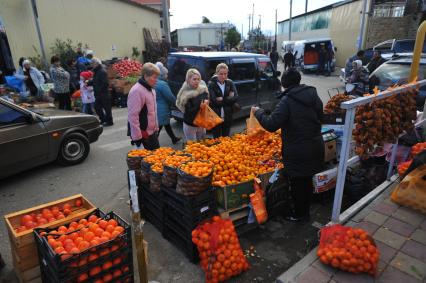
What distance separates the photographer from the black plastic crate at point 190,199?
10.5 feet

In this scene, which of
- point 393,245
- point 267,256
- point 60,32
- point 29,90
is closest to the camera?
point 393,245

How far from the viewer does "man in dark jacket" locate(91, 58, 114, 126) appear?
8.70m

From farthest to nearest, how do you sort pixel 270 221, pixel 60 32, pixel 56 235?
pixel 60 32
pixel 270 221
pixel 56 235

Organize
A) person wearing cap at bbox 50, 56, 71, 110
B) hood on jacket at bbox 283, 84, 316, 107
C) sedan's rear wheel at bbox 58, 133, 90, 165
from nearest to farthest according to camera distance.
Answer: hood on jacket at bbox 283, 84, 316, 107, sedan's rear wheel at bbox 58, 133, 90, 165, person wearing cap at bbox 50, 56, 71, 110

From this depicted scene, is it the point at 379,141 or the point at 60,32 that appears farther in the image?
the point at 60,32

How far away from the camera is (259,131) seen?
5.05 meters

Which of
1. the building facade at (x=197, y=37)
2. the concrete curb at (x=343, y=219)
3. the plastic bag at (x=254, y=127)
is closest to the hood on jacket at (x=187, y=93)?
the plastic bag at (x=254, y=127)

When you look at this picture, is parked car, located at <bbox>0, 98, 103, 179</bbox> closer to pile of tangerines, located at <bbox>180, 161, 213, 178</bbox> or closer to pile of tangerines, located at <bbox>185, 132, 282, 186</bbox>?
pile of tangerines, located at <bbox>185, 132, 282, 186</bbox>

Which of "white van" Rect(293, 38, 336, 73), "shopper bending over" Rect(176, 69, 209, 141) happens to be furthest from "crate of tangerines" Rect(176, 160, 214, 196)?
"white van" Rect(293, 38, 336, 73)

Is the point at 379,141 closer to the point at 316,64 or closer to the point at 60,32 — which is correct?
the point at 60,32

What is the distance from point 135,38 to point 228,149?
1922 centimetres

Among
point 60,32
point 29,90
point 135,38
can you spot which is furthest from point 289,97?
point 135,38

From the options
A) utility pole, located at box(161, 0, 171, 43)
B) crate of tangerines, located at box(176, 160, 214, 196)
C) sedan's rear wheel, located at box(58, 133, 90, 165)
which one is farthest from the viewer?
utility pole, located at box(161, 0, 171, 43)

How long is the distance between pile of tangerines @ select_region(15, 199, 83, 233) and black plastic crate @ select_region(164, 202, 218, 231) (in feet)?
3.46
